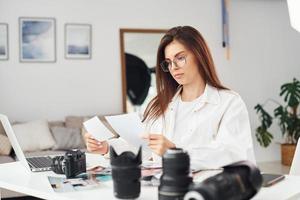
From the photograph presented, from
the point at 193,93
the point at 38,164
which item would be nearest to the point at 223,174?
the point at 193,93

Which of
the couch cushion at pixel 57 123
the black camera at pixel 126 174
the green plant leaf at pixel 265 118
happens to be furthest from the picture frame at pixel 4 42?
the black camera at pixel 126 174

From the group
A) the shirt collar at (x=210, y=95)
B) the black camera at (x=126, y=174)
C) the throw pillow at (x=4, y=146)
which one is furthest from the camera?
the throw pillow at (x=4, y=146)

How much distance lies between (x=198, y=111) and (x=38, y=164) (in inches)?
30.6

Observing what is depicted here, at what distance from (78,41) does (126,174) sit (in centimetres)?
444

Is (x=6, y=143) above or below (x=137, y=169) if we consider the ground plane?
below

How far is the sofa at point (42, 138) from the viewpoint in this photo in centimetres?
505

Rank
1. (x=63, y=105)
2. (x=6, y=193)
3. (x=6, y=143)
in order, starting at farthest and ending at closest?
1. (x=63, y=105)
2. (x=6, y=143)
3. (x=6, y=193)

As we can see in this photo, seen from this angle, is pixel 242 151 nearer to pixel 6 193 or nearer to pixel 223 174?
pixel 223 174

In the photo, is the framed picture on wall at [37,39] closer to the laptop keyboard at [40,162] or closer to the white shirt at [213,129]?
the laptop keyboard at [40,162]

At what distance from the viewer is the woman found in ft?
6.65

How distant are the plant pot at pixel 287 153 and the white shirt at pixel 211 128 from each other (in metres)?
4.27

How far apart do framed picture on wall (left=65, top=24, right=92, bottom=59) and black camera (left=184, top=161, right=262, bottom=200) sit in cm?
460

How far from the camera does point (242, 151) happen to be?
79.7 inches

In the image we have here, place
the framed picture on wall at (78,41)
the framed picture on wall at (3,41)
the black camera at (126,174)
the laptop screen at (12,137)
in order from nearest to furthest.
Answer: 1. the black camera at (126,174)
2. the laptop screen at (12,137)
3. the framed picture on wall at (3,41)
4. the framed picture on wall at (78,41)
